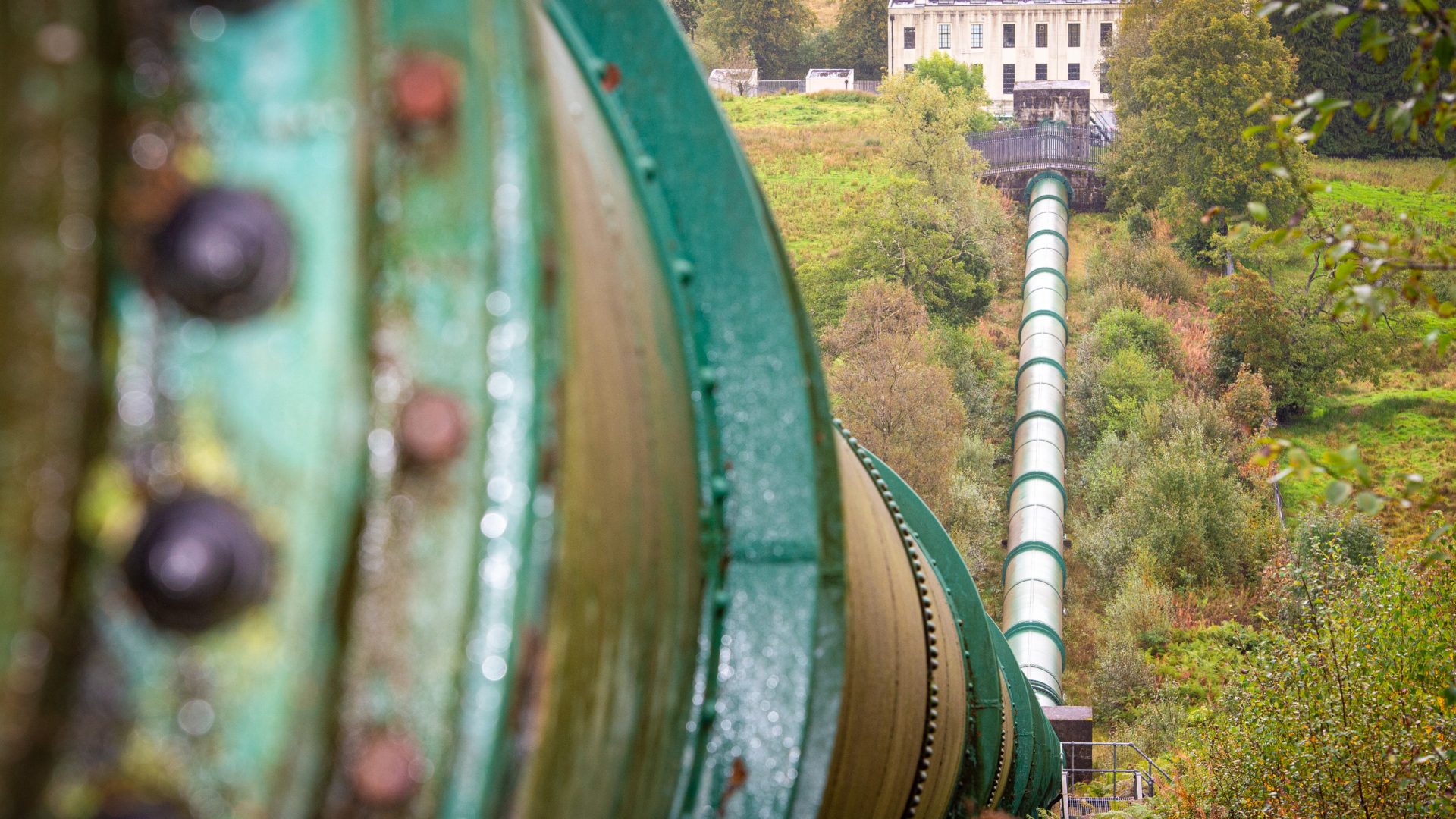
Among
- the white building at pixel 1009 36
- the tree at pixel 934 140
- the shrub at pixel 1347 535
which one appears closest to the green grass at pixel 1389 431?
the shrub at pixel 1347 535

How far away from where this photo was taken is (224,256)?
0.62 meters

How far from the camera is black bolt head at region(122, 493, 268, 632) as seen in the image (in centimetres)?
59

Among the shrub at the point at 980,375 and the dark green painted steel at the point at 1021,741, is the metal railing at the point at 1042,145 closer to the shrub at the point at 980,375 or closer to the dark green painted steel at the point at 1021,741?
the shrub at the point at 980,375

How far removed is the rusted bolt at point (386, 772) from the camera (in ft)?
2.09

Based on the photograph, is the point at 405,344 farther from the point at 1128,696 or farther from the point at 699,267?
the point at 1128,696

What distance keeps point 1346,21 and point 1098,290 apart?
86.6ft

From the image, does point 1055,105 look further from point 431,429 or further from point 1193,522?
point 431,429

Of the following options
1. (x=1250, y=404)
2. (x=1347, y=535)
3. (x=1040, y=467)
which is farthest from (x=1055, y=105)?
(x=1347, y=535)

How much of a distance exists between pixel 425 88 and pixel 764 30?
168ft

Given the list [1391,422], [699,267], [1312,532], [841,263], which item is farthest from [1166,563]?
[699,267]

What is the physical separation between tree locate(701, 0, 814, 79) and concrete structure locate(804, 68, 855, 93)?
3.95 metres

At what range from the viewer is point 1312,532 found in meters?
19.9

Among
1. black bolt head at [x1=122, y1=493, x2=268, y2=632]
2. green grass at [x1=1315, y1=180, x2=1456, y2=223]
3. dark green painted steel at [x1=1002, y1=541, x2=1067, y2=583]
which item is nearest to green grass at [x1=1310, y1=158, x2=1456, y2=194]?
green grass at [x1=1315, y1=180, x2=1456, y2=223]

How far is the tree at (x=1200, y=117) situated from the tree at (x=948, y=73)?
8.13 metres
